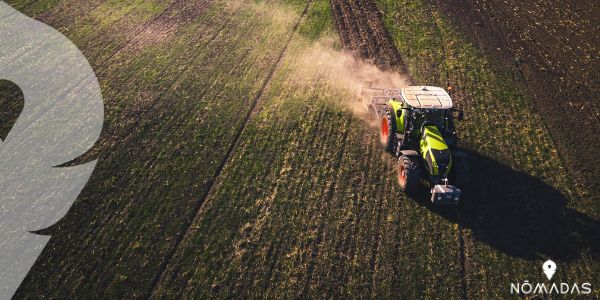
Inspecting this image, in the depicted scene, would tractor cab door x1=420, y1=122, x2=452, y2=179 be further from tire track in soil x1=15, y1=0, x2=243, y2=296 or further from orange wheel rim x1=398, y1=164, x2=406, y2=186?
tire track in soil x1=15, y1=0, x2=243, y2=296

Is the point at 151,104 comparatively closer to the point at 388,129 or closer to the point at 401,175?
the point at 388,129

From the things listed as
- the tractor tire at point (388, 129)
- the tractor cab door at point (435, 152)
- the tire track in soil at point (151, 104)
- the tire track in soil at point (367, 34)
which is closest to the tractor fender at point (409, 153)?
the tractor cab door at point (435, 152)

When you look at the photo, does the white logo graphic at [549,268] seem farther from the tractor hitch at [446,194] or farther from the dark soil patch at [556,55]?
the dark soil patch at [556,55]

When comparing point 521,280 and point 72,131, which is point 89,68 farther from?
point 521,280

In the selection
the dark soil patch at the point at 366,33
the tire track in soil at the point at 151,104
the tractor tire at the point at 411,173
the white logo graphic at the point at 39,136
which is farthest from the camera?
the dark soil patch at the point at 366,33

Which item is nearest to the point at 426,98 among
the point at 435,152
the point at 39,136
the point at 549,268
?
the point at 435,152

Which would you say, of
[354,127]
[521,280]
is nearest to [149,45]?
[354,127]

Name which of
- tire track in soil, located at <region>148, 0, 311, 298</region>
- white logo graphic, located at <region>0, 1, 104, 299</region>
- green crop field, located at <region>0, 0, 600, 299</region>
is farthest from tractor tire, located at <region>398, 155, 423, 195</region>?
white logo graphic, located at <region>0, 1, 104, 299</region>
